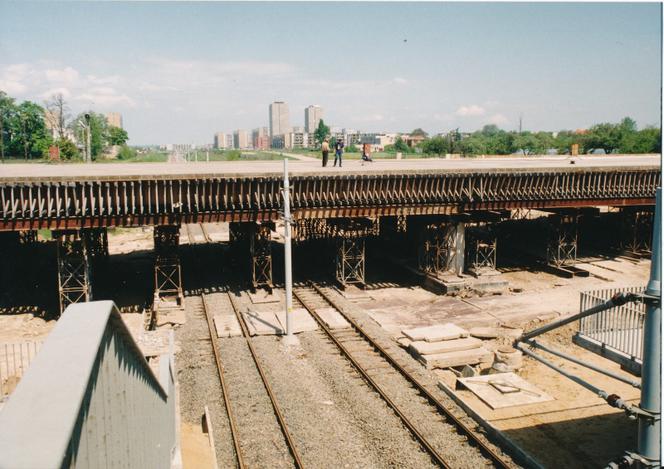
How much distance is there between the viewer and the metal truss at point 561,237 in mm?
35094

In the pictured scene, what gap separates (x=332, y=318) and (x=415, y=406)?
360 inches

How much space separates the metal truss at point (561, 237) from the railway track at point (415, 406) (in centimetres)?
1743

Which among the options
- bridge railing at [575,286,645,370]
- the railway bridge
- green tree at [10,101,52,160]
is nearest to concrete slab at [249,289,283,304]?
the railway bridge

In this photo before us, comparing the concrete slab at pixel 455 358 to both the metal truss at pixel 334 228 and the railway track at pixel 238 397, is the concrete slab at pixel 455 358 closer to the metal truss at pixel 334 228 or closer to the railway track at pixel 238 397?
the railway track at pixel 238 397

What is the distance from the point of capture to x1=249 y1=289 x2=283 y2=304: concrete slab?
1111 inches

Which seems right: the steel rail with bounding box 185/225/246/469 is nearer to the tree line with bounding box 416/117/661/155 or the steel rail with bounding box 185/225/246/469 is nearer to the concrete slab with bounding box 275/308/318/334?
the concrete slab with bounding box 275/308/318/334

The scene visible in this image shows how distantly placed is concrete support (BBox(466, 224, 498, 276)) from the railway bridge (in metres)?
0.08

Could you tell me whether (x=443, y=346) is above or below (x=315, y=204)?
below

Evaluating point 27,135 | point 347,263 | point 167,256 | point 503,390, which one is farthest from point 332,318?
point 27,135

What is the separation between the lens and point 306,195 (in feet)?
96.9

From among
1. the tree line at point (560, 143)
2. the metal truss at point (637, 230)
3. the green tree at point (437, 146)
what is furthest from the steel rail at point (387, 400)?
the green tree at point (437, 146)

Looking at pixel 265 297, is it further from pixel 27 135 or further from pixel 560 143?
pixel 560 143

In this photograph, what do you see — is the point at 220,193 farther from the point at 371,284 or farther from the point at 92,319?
the point at 92,319

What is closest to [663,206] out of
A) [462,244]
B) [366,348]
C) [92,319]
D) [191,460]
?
[92,319]
